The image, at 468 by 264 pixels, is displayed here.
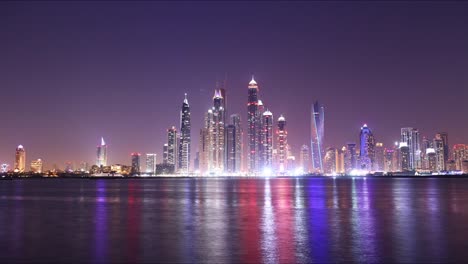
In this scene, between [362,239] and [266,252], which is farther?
[362,239]

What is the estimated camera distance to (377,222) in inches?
1506

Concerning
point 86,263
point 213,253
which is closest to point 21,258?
point 86,263

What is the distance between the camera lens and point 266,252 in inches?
935

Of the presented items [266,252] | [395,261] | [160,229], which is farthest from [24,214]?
[395,261]

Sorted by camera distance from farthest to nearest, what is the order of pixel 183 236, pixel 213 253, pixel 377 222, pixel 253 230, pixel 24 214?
pixel 24 214, pixel 377 222, pixel 253 230, pixel 183 236, pixel 213 253

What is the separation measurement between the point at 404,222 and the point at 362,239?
11641mm

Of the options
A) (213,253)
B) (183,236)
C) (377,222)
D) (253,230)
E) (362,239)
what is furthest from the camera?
(377,222)

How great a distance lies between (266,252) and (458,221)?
22.6 m

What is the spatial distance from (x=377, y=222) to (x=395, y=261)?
669 inches

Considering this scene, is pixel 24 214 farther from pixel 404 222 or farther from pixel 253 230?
pixel 404 222

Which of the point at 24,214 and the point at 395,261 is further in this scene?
the point at 24,214

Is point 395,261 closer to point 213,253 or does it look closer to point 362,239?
point 362,239

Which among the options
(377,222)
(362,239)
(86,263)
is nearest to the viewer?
(86,263)

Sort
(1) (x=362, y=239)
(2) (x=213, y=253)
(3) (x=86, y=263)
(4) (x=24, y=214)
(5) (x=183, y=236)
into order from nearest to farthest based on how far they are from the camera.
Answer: (3) (x=86, y=263) < (2) (x=213, y=253) < (1) (x=362, y=239) < (5) (x=183, y=236) < (4) (x=24, y=214)
